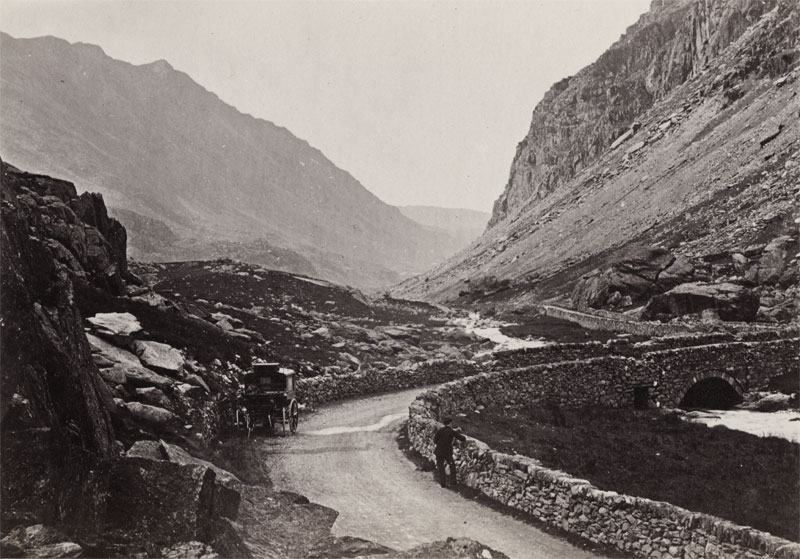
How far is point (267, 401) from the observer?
22984 millimetres

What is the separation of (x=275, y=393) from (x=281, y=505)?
10.3 m

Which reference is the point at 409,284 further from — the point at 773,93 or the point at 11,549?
the point at 11,549

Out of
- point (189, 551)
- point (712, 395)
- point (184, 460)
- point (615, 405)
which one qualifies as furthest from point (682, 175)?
point (189, 551)

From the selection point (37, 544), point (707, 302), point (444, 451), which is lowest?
point (444, 451)

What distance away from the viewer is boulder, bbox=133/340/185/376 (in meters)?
21.2

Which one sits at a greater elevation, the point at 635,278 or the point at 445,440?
the point at 635,278

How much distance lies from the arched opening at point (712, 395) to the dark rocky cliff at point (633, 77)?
125 meters

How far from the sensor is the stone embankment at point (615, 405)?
1212 centimetres

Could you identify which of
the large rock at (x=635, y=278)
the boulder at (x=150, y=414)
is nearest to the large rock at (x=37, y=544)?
the boulder at (x=150, y=414)

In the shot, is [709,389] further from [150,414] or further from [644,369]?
[150,414]

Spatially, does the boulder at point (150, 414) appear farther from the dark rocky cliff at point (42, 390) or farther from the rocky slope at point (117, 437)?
the dark rocky cliff at point (42, 390)

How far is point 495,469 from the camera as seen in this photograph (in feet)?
54.2

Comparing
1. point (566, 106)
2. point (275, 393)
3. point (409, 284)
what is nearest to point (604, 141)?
point (566, 106)

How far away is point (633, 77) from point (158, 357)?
598 feet
